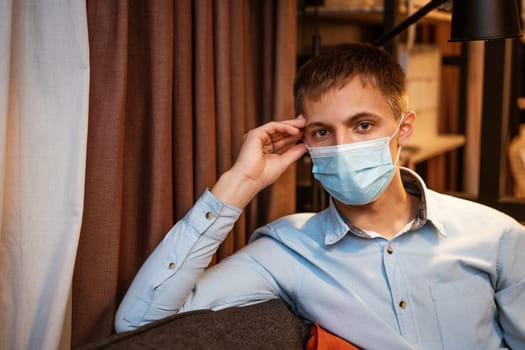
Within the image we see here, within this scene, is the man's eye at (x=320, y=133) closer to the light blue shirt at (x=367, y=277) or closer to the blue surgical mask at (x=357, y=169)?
the blue surgical mask at (x=357, y=169)

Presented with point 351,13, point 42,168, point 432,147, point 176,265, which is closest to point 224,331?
point 176,265

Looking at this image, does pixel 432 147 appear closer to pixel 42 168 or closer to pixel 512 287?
pixel 512 287

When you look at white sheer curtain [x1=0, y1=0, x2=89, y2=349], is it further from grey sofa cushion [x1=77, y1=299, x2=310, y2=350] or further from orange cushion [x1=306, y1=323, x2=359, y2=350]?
orange cushion [x1=306, y1=323, x2=359, y2=350]

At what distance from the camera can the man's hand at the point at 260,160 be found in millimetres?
1531

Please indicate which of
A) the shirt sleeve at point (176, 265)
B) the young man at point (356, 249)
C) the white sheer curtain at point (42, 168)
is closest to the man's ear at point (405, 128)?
the young man at point (356, 249)

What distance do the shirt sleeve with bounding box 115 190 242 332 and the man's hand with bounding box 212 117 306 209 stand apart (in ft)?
0.13

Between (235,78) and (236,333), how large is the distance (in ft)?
2.27

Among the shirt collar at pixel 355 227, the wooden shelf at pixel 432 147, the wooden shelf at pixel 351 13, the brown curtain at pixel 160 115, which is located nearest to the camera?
the brown curtain at pixel 160 115

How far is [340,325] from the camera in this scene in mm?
1551

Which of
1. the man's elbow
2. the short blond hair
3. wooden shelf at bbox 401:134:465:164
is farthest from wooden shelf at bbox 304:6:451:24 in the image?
the man's elbow

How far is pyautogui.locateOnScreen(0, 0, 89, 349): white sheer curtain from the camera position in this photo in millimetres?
1326

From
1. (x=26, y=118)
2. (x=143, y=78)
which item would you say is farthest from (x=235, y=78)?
(x=26, y=118)

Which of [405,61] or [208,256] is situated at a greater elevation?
[405,61]

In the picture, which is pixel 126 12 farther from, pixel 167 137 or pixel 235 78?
pixel 235 78
